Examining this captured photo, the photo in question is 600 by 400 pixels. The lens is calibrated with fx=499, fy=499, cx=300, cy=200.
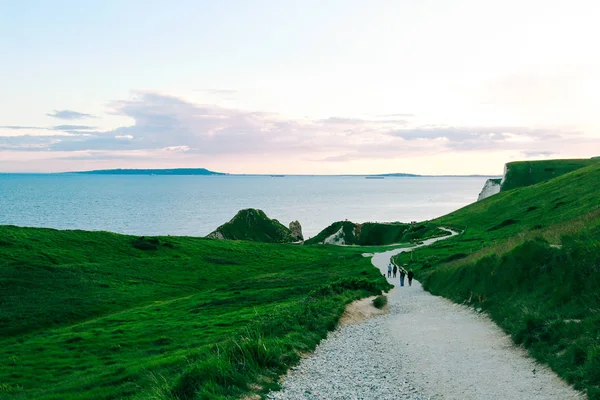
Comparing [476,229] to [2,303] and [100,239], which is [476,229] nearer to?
[100,239]

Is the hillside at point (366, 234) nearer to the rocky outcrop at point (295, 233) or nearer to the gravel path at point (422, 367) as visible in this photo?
the rocky outcrop at point (295, 233)

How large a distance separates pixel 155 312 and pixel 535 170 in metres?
152

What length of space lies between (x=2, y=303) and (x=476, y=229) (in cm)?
8392

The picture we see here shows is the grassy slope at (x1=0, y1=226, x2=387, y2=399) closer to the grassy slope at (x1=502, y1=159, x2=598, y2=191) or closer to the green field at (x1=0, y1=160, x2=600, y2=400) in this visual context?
the green field at (x1=0, y1=160, x2=600, y2=400)

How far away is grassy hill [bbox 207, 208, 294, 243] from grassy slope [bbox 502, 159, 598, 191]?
7857cm

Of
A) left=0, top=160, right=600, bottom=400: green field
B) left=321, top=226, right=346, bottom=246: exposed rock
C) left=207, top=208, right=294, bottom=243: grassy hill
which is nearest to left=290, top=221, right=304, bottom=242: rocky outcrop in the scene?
left=207, top=208, right=294, bottom=243: grassy hill

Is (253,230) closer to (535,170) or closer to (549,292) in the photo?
(535,170)

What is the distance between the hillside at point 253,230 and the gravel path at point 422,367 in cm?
10348

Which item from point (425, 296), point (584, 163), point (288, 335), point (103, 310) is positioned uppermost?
point (584, 163)

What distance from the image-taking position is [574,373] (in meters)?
15.5

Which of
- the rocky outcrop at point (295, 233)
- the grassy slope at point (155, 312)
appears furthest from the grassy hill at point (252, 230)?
the grassy slope at point (155, 312)

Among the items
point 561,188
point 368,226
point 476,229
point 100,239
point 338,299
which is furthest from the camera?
point 368,226

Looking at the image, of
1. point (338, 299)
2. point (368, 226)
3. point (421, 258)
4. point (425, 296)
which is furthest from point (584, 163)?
point (338, 299)

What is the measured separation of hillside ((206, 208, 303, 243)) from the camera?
425ft
